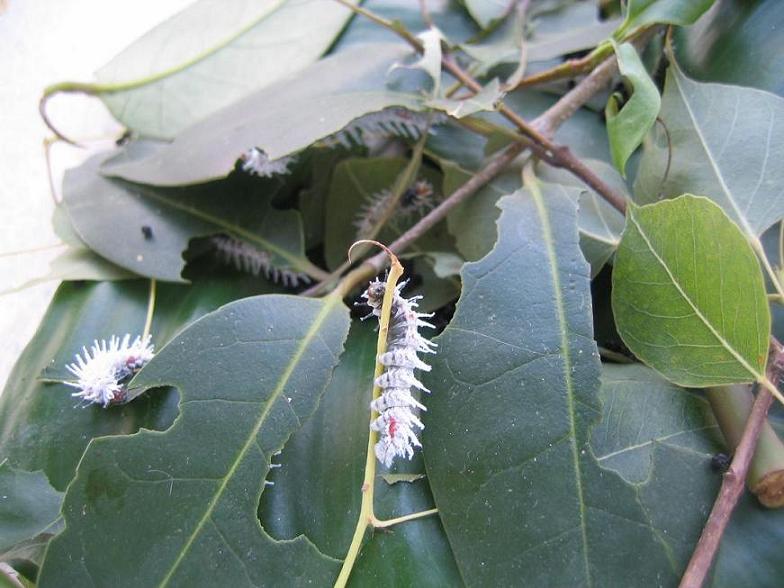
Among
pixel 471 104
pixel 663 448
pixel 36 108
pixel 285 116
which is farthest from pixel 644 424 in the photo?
pixel 36 108

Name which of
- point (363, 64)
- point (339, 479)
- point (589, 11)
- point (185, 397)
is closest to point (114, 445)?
point (185, 397)

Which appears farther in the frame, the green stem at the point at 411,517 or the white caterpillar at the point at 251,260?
the white caterpillar at the point at 251,260

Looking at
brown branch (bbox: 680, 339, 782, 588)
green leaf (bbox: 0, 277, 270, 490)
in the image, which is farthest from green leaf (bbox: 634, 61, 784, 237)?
green leaf (bbox: 0, 277, 270, 490)

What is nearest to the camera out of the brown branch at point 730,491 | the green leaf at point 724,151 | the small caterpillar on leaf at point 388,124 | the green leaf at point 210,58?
the brown branch at point 730,491

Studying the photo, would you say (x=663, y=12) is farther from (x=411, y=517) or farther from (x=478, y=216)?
(x=411, y=517)

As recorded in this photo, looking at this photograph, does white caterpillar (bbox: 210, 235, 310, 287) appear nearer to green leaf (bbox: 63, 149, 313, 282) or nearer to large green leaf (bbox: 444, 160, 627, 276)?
green leaf (bbox: 63, 149, 313, 282)

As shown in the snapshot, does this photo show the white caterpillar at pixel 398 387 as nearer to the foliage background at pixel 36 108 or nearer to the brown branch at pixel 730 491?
the brown branch at pixel 730 491

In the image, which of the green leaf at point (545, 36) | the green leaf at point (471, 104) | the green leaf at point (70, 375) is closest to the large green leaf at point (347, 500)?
the green leaf at point (70, 375)

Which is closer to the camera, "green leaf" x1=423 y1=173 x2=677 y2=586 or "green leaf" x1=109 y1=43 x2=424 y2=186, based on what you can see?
"green leaf" x1=423 y1=173 x2=677 y2=586
